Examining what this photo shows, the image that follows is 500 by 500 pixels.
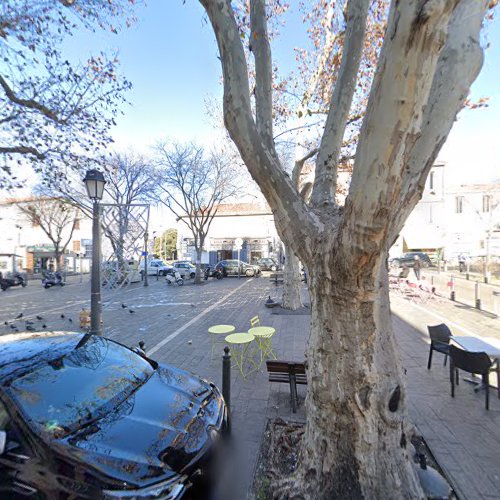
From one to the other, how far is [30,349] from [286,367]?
9.81 feet

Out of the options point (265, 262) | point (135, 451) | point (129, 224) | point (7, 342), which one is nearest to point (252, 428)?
point (135, 451)

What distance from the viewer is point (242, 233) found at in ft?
119

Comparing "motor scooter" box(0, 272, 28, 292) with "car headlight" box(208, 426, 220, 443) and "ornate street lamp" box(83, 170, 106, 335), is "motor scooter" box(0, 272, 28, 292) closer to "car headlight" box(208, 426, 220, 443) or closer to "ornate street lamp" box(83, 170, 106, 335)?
"ornate street lamp" box(83, 170, 106, 335)

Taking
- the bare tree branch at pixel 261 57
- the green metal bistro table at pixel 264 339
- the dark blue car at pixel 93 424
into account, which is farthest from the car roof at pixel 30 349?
the green metal bistro table at pixel 264 339

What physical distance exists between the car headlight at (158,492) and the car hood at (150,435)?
42 mm

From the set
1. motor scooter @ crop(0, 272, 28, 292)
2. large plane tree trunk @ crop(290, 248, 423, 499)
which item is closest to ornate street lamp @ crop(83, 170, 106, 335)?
large plane tree trunk @ crop(290, 248, 423, 499)

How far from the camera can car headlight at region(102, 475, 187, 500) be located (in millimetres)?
1805

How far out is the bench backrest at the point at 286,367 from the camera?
13.0 ft

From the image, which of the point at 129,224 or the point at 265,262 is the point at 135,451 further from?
the point at 265,262

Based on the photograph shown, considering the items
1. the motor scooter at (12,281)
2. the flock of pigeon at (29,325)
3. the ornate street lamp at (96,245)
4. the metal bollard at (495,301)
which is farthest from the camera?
the motor scooter at (12,281)

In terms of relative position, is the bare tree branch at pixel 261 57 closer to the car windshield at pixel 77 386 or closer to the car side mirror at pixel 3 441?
the car windshield at pixel 77 386

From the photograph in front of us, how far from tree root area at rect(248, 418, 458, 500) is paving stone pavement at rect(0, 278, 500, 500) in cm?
9

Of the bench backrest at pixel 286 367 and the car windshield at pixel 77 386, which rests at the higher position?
the car windshield at pixel 77 386

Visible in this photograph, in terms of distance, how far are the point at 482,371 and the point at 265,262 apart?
24.8m
